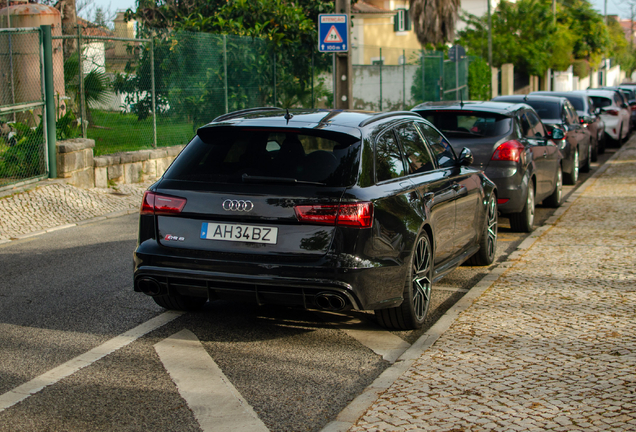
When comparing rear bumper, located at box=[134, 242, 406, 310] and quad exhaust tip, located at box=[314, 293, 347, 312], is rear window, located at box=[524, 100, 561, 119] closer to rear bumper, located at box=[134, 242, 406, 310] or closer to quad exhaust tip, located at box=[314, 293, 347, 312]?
rear bumper, located at box=[134, 242, 406, 310]

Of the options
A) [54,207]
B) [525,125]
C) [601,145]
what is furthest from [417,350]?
[601,145]

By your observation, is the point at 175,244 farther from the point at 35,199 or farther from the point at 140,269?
the point at 35,199

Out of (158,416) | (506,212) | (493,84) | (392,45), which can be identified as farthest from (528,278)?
(392,45)

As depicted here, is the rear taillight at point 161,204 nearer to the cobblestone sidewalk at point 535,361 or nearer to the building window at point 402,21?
the cobblestone sidewalk at point 535,361

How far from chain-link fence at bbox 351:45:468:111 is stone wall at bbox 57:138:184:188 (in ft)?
38.0

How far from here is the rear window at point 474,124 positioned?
9562 millimetres

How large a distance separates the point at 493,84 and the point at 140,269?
41606mm

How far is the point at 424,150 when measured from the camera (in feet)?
20.9

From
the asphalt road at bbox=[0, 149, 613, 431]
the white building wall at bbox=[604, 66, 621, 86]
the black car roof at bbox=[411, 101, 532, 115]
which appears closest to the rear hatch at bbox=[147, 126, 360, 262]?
the asphalt road at bbox=[0, 149, 613, 431]

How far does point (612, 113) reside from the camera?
928 inches

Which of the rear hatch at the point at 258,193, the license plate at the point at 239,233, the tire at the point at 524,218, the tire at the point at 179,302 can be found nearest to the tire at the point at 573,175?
the tire at the point at 524,218

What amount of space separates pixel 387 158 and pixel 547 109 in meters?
10.3

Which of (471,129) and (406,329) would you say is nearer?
(406,329)

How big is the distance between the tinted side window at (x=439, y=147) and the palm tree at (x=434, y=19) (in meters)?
47.6
